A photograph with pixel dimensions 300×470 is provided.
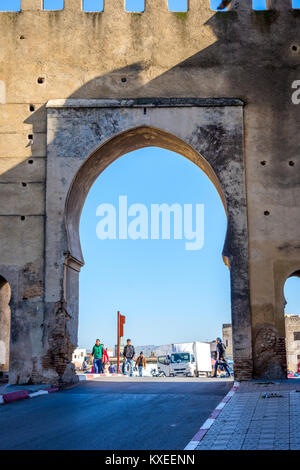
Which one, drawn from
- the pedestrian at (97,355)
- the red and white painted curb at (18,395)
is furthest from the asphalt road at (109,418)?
the pedestrian at (97,355)

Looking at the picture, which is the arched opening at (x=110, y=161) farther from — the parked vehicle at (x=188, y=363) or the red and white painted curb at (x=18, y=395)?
the parked vehicle at (x=188, y=363)

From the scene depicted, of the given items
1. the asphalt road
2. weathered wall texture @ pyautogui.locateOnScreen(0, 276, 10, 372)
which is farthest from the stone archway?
weathered wall texture @ pyautogui.locateOnScreen(0, 276, 10, 372)

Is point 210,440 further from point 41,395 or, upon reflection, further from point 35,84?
point 35,84

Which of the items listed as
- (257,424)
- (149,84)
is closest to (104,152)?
(149,84)

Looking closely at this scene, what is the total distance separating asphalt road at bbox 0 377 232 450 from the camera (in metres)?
6.16

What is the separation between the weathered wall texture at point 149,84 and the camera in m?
13.5

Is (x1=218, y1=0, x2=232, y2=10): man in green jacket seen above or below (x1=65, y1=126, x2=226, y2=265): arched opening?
above

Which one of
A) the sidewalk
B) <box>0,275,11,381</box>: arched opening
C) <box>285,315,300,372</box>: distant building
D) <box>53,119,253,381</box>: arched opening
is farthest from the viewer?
<box>285,315,300,372</box>: distant building

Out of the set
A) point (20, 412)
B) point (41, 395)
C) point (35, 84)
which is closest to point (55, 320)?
point (41, 395)

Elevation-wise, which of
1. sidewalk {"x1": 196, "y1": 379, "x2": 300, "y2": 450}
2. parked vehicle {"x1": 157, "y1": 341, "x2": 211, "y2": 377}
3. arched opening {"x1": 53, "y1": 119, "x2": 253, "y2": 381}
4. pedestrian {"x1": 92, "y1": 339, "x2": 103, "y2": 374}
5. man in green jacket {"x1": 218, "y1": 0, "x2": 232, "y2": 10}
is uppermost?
man in green jacket {"x1": 218, "y1": 0, "x2": 232, "y2": 10}

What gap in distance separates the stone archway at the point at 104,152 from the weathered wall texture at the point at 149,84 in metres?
0.18

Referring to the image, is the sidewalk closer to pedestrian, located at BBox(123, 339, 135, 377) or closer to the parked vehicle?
pedestrian, located at BBox(123, 339, 135, 377)

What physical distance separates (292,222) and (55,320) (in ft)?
18.3

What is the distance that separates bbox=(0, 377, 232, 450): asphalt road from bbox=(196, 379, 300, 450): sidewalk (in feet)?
1.09
